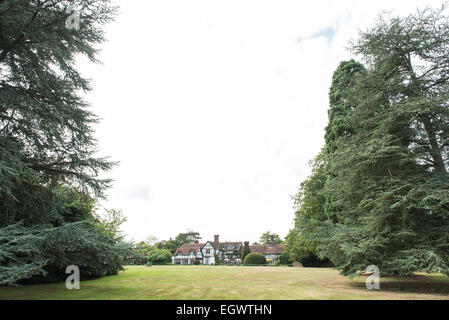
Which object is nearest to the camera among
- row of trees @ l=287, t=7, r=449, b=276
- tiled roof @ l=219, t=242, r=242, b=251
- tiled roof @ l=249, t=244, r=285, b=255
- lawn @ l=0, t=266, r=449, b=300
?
lawn @ l=0, t=266, r=449, b=300

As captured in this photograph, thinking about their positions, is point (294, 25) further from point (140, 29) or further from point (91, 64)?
point (91, 64)

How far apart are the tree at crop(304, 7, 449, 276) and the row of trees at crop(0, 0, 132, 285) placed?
962cm

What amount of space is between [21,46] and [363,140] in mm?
14595

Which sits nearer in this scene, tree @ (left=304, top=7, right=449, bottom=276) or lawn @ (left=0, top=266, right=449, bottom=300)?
lawn @ (left=0, top=266, right=449, bottom=300)

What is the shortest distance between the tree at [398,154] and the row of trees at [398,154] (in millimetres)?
36

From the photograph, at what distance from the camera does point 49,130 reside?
782 centimetres

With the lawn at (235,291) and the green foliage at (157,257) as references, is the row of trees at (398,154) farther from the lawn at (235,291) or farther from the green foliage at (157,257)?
the green foliage at (157,257)

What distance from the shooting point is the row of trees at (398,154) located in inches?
365

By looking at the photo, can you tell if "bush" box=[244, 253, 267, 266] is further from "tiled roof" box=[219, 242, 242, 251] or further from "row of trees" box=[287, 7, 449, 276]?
"row of trees" box=[287, 7, 449, 276]

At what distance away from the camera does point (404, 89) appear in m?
11.0

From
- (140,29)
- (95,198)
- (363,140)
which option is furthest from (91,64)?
(363,140)

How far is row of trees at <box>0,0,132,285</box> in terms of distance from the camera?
7508 millimetres

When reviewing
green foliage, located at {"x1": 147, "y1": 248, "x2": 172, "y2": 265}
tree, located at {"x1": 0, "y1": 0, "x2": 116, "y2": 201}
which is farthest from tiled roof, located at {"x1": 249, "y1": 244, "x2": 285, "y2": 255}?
tree, located at {"x1": 0, "y1": 0, "x2": 116, "y2": 201}

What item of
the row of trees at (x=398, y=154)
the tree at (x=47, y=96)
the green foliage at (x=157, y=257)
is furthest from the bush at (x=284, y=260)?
the tree at (x=47, y=96)
